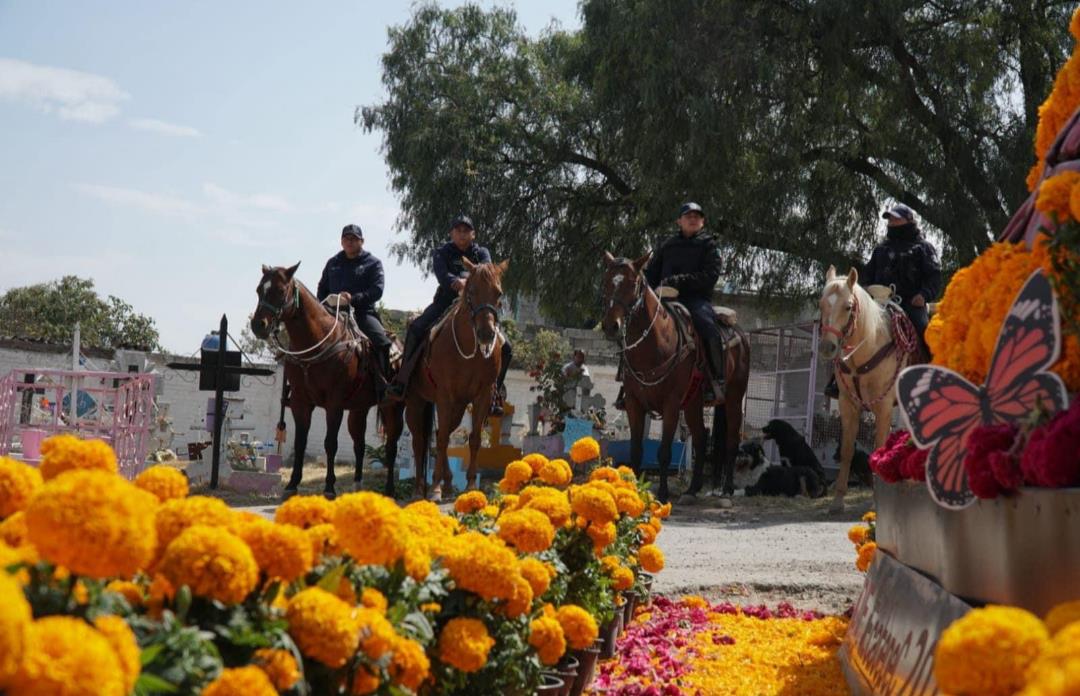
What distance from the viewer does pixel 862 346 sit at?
38.7 ft

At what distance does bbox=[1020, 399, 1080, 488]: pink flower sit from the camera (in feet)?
9.91

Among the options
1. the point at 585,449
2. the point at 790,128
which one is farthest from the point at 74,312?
the point at 585,449

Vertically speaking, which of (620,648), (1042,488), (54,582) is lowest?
(620,648)

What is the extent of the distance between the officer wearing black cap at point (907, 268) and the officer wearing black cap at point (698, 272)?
1.72m

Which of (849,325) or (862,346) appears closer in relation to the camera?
(849,325)

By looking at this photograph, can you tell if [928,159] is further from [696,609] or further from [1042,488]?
[1042,488]

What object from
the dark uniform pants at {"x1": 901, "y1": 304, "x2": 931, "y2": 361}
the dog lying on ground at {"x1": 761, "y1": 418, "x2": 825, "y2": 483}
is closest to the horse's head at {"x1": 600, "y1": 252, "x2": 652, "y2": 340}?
the dark uniform pants at {"x1": 901, "y1": 304, "x2": 931, "y2": 361}

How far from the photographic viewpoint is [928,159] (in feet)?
64.2

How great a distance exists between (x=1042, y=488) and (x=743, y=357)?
12096 mm

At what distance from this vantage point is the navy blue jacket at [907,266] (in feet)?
41.1

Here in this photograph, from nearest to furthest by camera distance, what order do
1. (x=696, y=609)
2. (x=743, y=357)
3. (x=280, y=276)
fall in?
1. (x=696, y=609)
2. (x=280, y=276)
3. (x=743, y=357)

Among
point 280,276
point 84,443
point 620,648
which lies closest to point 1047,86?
point 280,276

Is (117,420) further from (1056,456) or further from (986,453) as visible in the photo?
(1056,456)

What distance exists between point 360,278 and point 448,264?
1.25m
